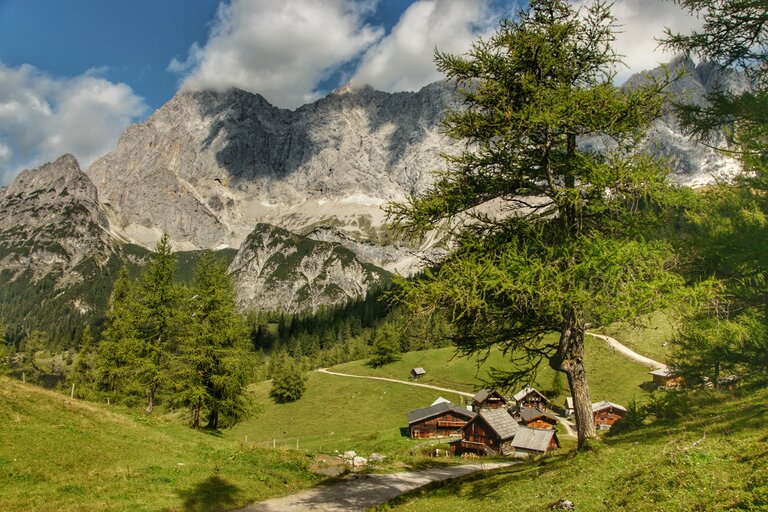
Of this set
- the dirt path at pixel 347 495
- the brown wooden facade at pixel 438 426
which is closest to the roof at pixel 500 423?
the brown wooden facade at pixel 438 426

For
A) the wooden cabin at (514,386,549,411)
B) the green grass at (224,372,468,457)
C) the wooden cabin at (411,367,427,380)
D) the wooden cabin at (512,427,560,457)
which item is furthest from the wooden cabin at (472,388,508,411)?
the wooden cabin at (512,427,560,457)

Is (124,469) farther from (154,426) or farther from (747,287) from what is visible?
(747,287)

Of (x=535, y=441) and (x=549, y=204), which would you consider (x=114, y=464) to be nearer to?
(x=549, y=204)

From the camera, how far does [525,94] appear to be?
13.5m

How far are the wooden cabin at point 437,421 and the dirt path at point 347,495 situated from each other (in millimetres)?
42637

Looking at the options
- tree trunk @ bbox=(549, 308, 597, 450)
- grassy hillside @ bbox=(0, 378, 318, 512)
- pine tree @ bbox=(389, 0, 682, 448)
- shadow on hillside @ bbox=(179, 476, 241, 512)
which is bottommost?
shadow on hillside @ bbox=(179, 476, 241, 512)

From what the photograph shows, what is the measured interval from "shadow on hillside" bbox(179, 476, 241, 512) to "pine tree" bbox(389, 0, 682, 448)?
38.6 feet

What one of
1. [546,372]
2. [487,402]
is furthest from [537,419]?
[546,372]

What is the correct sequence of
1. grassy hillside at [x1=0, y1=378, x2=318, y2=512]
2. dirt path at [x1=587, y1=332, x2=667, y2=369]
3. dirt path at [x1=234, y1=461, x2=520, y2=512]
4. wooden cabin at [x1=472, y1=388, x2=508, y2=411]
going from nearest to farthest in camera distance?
grassy hillside at [x1=0, y1=378, x2=318, y2=512]
dirt path at [x1=234, y1=461, x2=520, y2=512]
wooden cabin at [x1=472, y1=388, x2=508, y2=411]
dirt path at [x1=587, y1=332, x2=667, y2=369]

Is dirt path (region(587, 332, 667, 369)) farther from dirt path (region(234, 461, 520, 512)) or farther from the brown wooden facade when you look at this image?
dirt path (region(234, 461, 520, 512))

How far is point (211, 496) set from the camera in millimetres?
18422

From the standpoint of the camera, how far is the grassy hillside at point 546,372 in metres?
81.7

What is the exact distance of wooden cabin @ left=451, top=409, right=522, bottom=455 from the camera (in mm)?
59875

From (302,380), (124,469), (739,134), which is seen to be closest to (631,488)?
(739,134)
